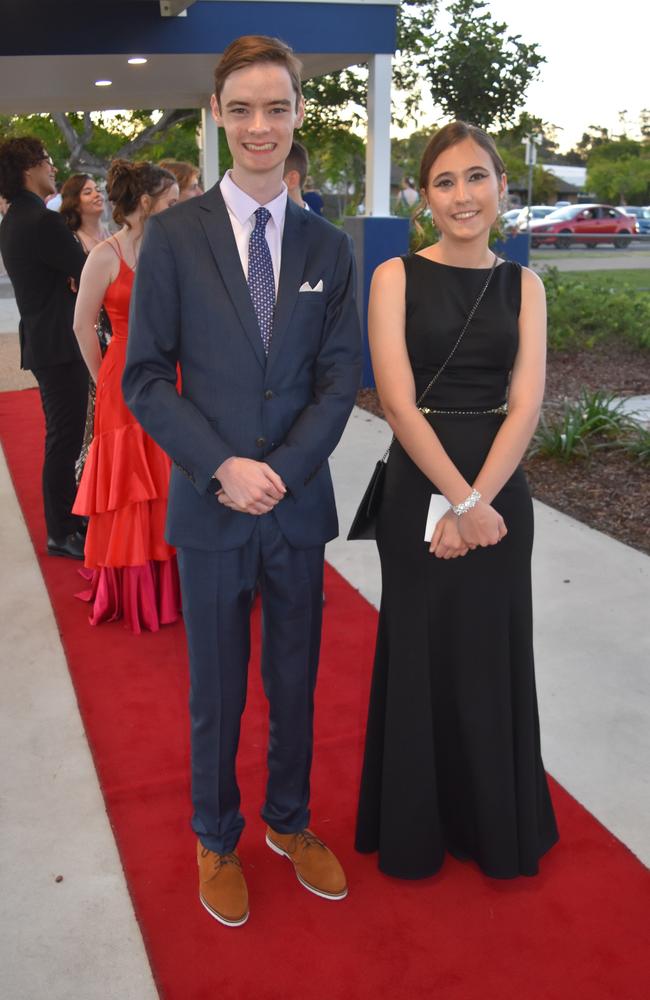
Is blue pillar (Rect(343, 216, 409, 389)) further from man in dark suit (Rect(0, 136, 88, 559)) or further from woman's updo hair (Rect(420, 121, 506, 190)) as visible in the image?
woman's updo hair (Rect(420, 121, 506, 190))

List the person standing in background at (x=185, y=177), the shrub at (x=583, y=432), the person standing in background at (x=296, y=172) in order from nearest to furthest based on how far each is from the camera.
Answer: the person standing in background at (x=296, y=172)
the person standing in background at (x=185, y=177)
the shrub at (x=583, y=432)

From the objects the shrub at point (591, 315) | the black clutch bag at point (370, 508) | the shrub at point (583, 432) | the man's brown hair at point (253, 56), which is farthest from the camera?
the shrub at point (591, 315)

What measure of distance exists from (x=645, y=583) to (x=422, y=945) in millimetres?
2835

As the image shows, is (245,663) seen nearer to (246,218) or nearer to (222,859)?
(222,859)

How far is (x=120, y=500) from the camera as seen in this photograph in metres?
4.57

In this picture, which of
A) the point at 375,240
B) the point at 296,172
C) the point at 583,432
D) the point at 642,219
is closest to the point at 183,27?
the point at 375,240

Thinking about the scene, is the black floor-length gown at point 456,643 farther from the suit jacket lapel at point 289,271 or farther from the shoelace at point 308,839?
the suit jacket lapel at point 289,271

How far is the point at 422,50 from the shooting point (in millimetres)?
20484

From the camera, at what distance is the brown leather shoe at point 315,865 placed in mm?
2812

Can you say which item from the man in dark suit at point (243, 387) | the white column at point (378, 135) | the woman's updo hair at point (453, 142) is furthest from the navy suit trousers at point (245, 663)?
the white column at point (378, 135)

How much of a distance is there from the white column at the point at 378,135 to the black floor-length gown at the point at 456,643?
7.36 metres

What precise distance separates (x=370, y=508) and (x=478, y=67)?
19321 millimetres

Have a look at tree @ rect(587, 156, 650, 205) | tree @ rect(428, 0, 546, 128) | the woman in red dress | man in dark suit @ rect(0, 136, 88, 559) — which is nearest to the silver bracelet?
the woman in red dress

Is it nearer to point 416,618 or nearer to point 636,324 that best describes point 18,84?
point 636,324
